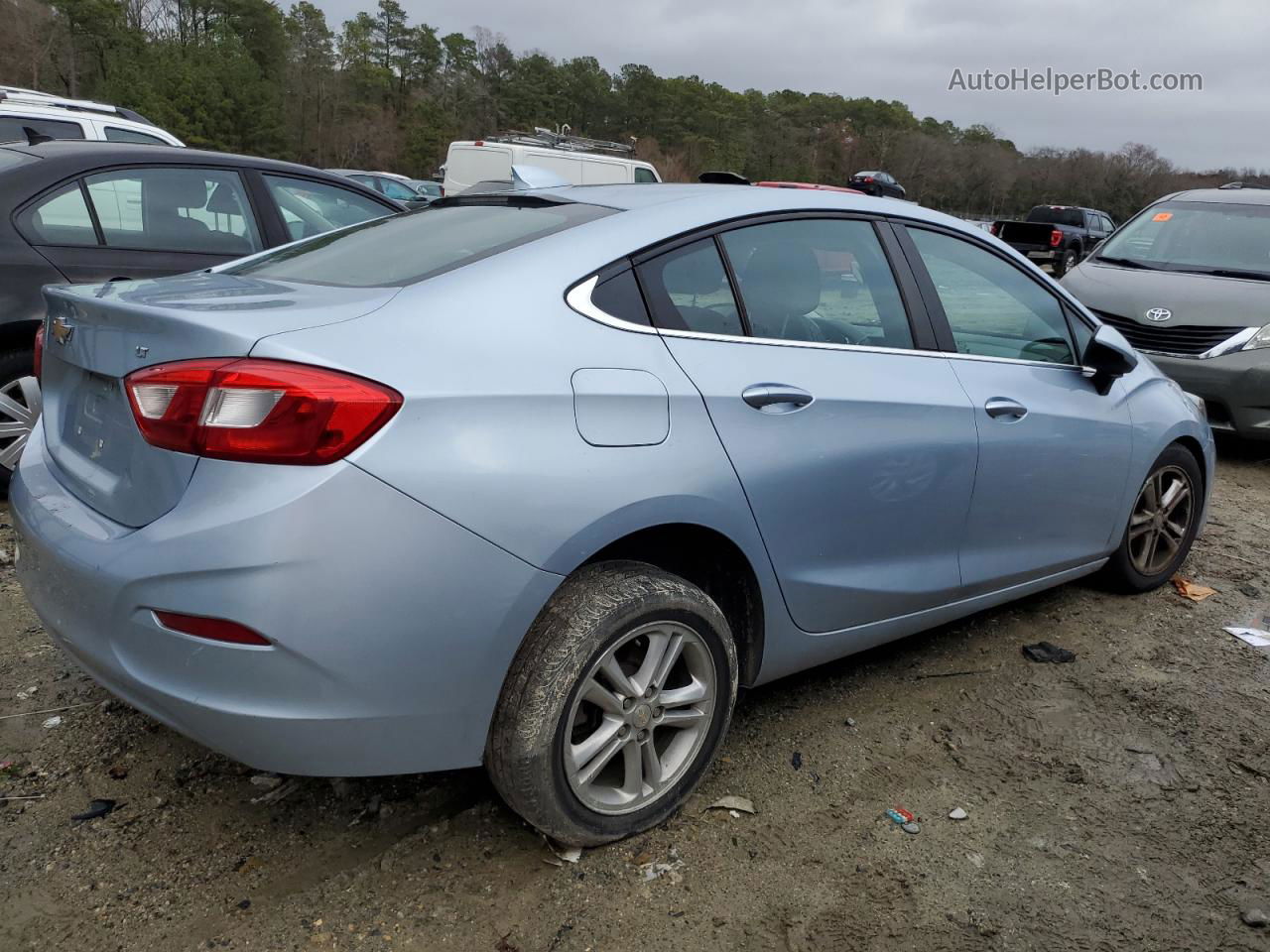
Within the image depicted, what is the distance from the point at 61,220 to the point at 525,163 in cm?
1369

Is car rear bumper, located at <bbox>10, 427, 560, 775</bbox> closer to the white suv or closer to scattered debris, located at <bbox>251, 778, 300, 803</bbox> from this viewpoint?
scattered debris, located at <bbox>251, 778, 300, 803</bbox>

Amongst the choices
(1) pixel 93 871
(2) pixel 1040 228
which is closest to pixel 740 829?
(1) pixel 93 871

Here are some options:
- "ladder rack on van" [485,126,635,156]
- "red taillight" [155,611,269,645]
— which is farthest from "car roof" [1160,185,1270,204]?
"ladder rack on van" [485,126,635,156]

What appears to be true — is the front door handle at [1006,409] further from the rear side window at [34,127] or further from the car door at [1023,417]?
the rear side window at [34,127]

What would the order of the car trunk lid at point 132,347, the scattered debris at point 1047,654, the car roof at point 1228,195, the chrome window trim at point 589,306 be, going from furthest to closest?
the car roof at point 1228,195, the scattered debris at point 1047,654, the chrome window trim at point 589,306, the car trunk lid at point 132,347

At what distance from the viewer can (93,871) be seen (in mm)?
2307

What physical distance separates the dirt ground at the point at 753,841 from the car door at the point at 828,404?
1.56ft

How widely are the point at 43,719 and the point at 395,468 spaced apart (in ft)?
5.92

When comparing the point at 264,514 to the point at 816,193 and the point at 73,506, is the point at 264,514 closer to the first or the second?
the point at 73,506

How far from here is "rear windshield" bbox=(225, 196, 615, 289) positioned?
2.45 metres

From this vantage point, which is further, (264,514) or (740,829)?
(740,829)

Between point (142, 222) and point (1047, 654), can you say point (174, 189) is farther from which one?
point (1047, 654)

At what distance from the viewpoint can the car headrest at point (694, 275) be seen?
2527 millimetres

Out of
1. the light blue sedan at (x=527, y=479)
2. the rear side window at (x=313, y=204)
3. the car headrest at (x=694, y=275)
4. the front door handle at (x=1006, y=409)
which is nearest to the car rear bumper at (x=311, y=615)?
the light blue sedan at (x=527, y=479)
